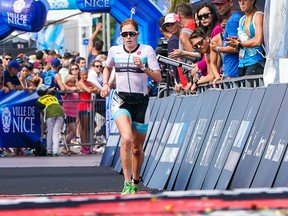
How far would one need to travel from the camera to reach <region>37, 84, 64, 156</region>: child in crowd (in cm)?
2236

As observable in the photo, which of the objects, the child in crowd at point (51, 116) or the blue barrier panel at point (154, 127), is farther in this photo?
the child in crowd at point (51, 116)

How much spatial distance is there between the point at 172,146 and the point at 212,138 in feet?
6.13

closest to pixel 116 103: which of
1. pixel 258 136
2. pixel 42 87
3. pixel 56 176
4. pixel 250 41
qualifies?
pixel 250 41

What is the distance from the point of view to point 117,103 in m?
12.2

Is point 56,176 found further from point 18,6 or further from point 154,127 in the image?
point 18,6

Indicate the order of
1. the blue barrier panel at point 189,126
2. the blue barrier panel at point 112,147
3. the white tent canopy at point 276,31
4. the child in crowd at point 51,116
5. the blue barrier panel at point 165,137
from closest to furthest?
the white tent canopy at point 276,31 < the blue barrier panel at point 189,126 < the blue barrier panel at point 165,137 < the blue barrier panel at point 112,147 < the child in crowd at point 51,116

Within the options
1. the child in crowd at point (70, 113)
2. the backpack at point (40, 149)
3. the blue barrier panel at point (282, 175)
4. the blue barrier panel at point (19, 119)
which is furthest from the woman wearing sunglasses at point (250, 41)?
the child in crowd at point (70, 113)

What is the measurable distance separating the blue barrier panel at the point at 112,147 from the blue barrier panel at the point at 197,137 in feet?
18.1

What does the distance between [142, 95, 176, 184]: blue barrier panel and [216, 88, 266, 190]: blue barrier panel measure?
11.3ft

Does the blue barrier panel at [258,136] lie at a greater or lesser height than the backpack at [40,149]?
greater

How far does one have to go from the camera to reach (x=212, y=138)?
36.7ft

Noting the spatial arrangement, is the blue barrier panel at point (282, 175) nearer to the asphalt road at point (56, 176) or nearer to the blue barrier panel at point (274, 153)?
the blue barrier panel at point (274, 153)

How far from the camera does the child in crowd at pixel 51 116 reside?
2236cm

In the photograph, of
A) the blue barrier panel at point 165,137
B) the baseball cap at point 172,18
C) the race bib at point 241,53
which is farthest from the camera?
the baseball cap at point 172,18
